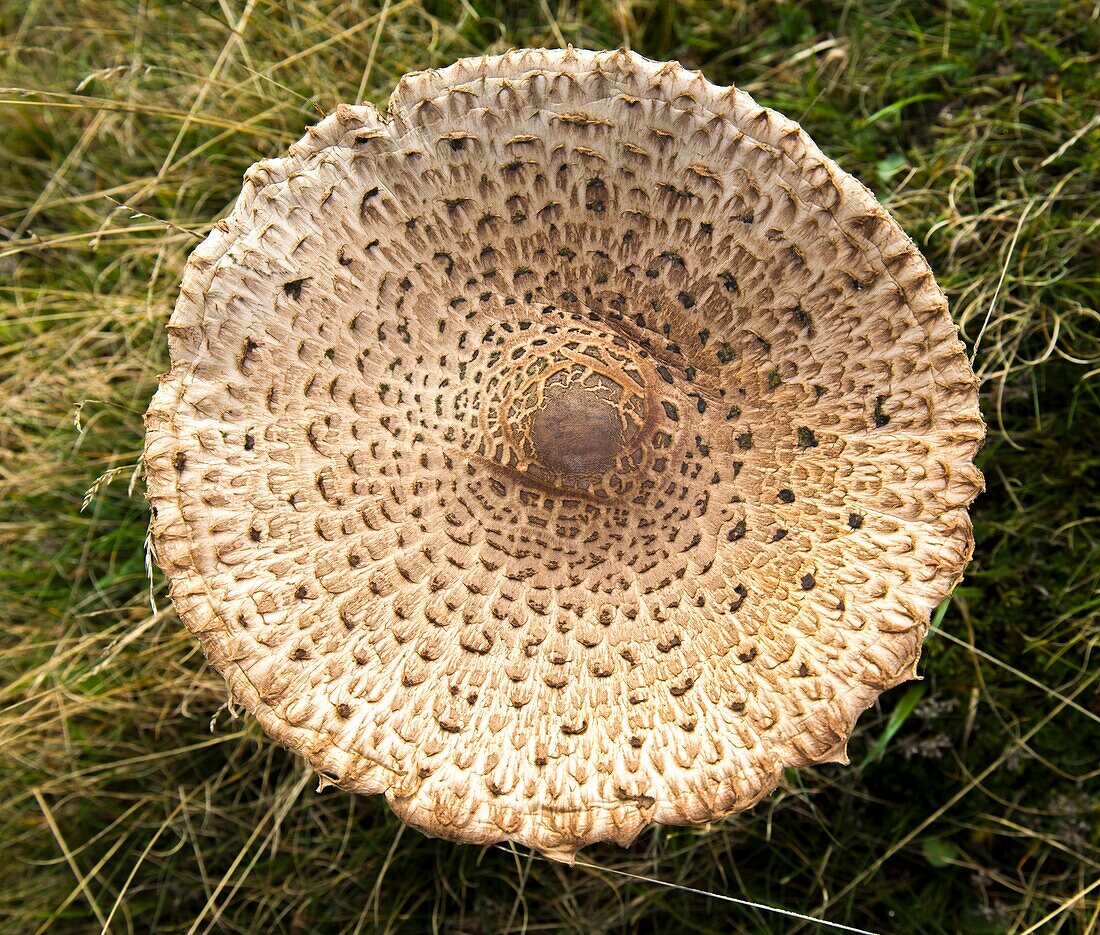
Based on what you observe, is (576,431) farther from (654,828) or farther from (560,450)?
(654,828)

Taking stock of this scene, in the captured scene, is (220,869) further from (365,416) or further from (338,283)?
(338,283)

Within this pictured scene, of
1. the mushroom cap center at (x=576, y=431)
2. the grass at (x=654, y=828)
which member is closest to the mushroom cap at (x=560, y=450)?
the mushroom cap center at (x=576, y=431)

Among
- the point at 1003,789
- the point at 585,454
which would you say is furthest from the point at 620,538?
the point at 1003,789

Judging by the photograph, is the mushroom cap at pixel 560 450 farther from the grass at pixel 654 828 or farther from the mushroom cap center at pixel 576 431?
the grass at pixel 654 828

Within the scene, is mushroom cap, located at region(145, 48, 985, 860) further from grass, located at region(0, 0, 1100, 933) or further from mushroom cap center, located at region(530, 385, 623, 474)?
grass, located at region(0, 0, 1100, 933)

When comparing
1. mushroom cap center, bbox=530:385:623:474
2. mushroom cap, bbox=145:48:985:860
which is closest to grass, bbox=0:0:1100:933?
mushroom cap, bbox=145:48:985:860

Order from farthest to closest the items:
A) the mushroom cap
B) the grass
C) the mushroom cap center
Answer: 1. the grass
2. the mushroom cap center
3. the mushroom cap
